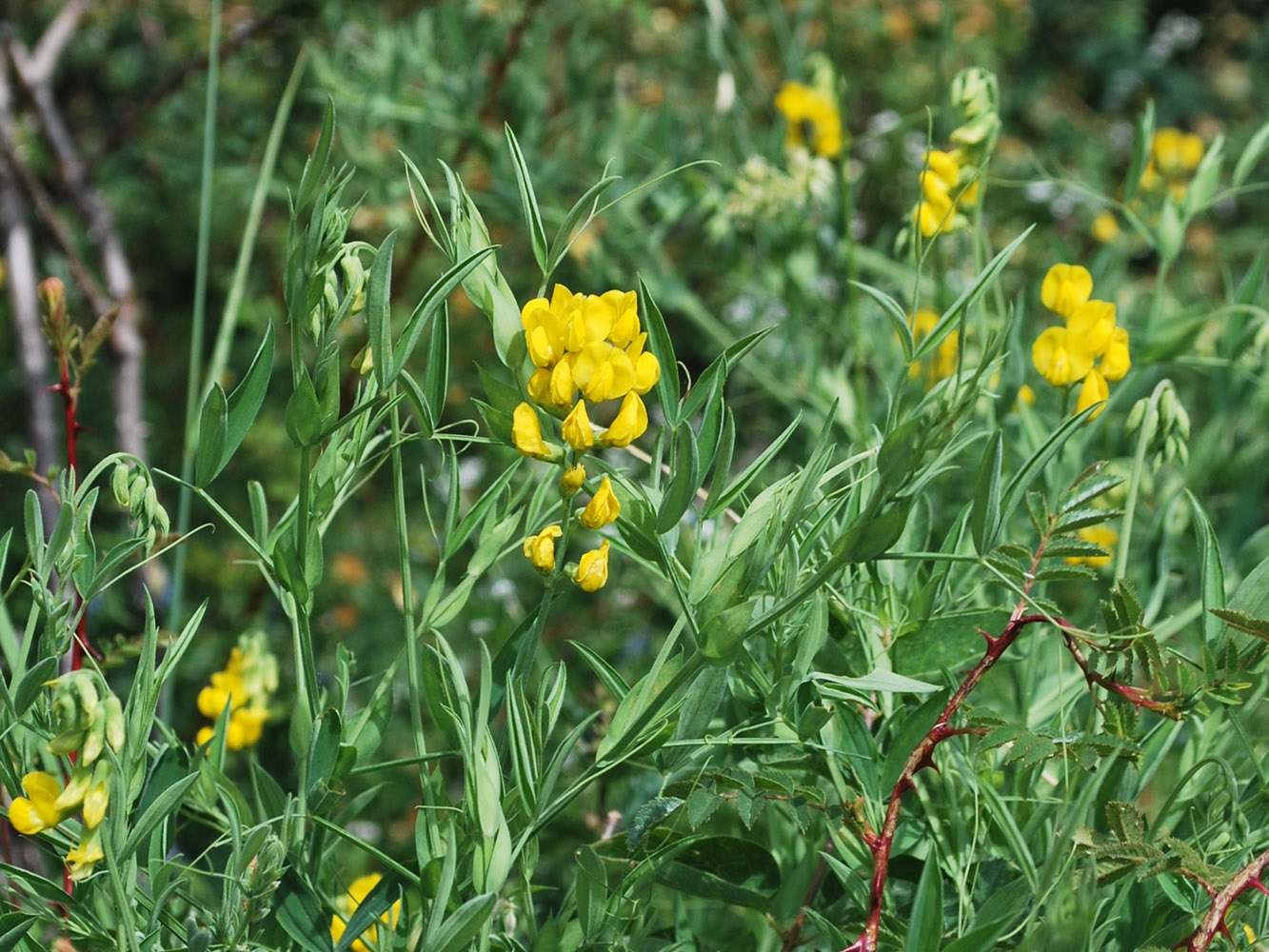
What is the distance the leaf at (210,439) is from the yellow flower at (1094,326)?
41 cm

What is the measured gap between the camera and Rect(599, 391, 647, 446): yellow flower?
0.45 metres

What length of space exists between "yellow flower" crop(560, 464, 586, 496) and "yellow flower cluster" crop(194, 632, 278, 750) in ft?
1.10

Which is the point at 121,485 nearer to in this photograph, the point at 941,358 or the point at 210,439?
the point at 210,439

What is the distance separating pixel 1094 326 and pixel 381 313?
0.38m

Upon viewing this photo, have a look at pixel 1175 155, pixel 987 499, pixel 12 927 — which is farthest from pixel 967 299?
pixel 1175 155

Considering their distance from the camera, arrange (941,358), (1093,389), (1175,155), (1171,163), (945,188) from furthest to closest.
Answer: (1175,155)
(1171,163)
(941,358)
(945,188)
(1093,389)

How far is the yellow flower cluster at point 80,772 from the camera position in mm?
371

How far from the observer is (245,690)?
72 cm

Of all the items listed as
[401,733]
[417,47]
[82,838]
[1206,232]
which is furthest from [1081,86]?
[82,838]

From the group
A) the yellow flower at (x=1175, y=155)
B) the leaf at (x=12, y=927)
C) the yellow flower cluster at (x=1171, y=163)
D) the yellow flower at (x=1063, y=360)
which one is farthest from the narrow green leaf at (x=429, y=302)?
the yellow flower at (x=1175, y=155)

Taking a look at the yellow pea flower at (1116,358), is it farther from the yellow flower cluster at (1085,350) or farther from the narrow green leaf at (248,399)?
the narrow green leaf at (248,399)

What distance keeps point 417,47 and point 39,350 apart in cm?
51

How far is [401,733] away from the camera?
132cm

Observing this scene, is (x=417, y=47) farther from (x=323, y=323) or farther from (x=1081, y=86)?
(x=1081, y=86)
